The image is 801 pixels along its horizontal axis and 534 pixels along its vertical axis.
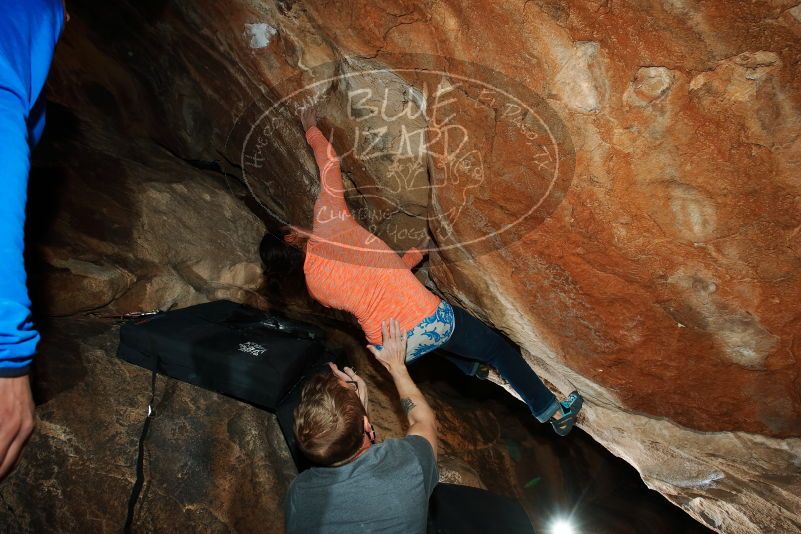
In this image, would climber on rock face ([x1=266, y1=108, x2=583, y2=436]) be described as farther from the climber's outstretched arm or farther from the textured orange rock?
the textured orange rock

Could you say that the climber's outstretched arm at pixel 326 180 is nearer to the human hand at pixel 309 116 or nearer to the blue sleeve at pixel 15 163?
the human hand at pixel 309 116

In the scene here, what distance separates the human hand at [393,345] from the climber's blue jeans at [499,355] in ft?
0.95

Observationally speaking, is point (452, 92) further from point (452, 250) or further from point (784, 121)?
point (784, 121)

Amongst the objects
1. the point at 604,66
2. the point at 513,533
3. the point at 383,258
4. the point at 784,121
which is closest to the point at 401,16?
the point at 604,66

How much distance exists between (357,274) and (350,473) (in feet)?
2.81

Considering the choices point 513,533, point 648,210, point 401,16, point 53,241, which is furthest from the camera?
point 53,241

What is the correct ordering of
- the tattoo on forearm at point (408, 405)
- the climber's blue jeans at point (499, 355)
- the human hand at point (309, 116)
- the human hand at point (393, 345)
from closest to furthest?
the tattoo on forearm at point (408, 405)
the human hand at point (393, 345)
the climber's blue jeans at point (499, 355)
the human hand at point (309, 116)

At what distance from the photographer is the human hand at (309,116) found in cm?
244

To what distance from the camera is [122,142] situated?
13.3ft

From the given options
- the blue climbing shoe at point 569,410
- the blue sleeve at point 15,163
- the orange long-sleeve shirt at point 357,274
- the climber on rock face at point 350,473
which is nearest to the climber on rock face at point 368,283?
the orange long-sleeve shirt at point 357,274

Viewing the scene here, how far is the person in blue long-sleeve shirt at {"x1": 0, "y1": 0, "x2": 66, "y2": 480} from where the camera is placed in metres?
0.73

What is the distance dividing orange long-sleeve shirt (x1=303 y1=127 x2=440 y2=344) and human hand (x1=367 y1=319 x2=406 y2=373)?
4cm

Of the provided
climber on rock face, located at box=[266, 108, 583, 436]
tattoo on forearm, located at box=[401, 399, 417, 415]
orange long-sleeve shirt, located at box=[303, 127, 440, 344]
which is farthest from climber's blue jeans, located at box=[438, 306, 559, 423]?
tattoo on forearm, located at box=[401, 399, 417, 415]

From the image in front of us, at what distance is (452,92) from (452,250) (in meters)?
0.91
